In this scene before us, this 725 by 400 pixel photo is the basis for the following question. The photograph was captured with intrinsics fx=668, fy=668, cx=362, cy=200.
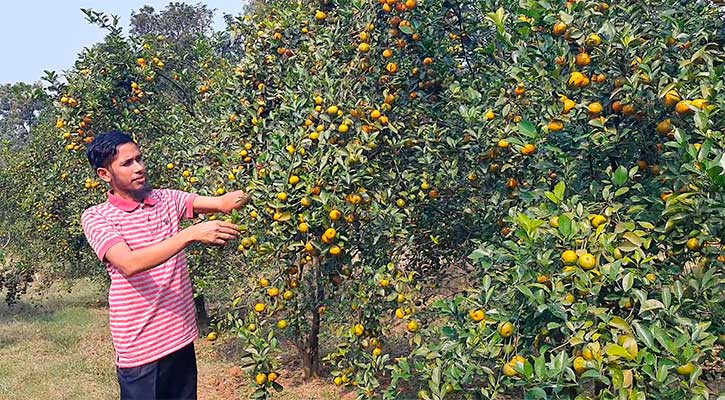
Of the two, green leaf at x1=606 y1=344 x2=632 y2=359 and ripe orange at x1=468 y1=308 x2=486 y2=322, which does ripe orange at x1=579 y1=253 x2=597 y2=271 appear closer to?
green leaf at x1=606 y1=344 x2=632 y2=359

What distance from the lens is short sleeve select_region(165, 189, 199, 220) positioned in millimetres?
2941

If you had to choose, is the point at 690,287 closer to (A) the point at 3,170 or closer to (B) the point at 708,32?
(B) the point at 708,32

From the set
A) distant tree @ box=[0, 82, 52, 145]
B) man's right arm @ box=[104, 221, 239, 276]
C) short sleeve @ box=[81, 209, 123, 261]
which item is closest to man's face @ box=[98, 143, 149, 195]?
short sleeve @ box=[81, 209, 123, 261]

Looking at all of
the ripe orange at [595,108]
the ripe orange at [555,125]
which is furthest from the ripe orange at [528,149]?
the ripe orange at [595,108]

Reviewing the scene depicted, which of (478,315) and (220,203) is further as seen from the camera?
(220,203)

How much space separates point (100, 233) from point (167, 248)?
0.37 meters

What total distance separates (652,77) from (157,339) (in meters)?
2.16

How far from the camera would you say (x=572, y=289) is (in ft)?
7.29

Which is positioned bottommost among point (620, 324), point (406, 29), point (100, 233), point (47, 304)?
point (47, 304)

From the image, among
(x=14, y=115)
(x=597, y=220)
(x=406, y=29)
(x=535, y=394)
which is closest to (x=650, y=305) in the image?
(x=597, y=220)

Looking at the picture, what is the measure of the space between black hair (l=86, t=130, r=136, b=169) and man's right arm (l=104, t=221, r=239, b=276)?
1.39 ft

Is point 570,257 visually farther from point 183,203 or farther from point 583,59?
point 183,203

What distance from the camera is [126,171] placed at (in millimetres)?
2662

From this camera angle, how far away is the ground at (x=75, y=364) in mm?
5438
